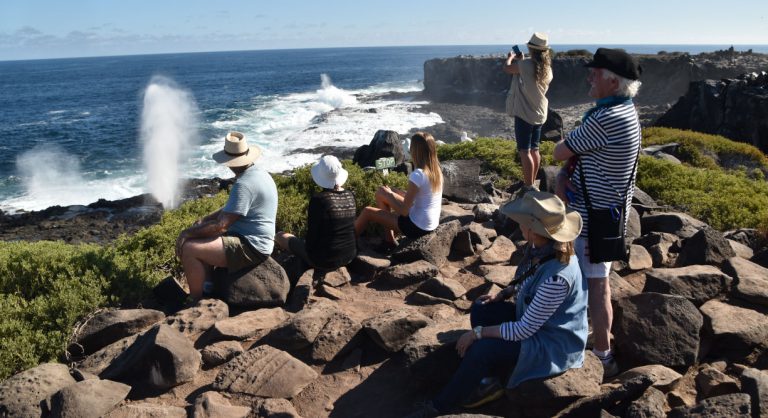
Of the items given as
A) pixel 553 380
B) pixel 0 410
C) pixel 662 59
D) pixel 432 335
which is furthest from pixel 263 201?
pixel 662 59

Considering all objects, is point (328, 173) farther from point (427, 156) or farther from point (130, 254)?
point (130, 254)

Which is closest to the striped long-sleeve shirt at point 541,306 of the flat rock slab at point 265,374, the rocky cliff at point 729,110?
the flat rock slab at point 265,374

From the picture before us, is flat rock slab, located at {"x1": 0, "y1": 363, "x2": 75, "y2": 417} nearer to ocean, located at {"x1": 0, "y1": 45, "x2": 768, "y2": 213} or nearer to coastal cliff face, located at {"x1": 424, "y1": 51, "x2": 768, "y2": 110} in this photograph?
ocean, located at {"x1": 0, "y1": 45, "x2": 768, "y2": 213}

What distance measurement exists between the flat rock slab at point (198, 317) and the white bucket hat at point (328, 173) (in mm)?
1607

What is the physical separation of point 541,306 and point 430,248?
300 cm

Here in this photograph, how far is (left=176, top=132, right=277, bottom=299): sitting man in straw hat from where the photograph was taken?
235 inches

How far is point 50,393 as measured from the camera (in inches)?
178

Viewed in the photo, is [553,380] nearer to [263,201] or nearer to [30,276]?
[263,201]

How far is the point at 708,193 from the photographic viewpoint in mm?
9680

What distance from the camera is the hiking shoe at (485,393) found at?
163 inches

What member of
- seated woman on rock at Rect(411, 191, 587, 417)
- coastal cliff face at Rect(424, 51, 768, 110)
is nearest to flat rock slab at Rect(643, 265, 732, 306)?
seated woman on rock at Rect(411, 191, 587, 417)

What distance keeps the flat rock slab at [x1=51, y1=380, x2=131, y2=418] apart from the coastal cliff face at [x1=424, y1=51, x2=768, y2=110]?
137 ft

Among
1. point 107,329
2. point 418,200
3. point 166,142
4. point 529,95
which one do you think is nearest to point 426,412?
point 107,329

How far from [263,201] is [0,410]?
9.16ft
